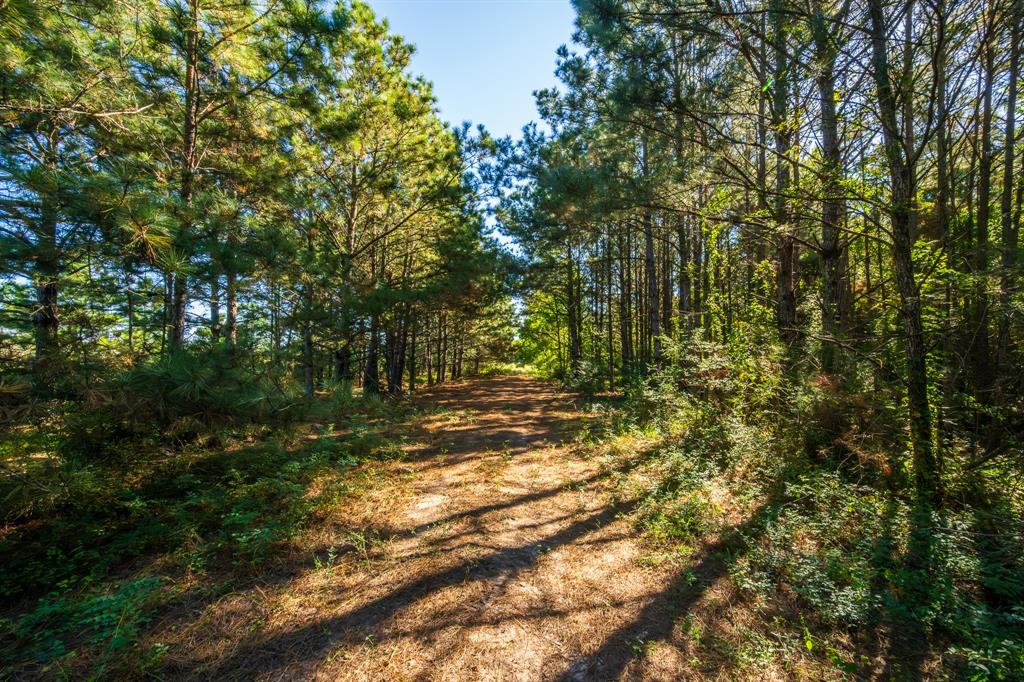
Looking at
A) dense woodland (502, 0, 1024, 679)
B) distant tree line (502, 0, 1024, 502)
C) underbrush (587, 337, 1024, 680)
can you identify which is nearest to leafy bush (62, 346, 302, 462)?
underbrush (587, 337, 1024, 680)

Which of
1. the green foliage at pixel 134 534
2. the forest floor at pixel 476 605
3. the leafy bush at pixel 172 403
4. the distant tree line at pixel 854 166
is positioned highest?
the distant tree line at pixel 854 166

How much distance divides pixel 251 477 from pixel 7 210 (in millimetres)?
3452

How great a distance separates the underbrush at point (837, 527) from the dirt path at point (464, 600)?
69cm

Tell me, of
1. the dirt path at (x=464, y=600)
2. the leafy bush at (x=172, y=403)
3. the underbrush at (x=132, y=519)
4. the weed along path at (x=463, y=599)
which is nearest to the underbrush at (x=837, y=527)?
the weed along path at (x=463, y=599)

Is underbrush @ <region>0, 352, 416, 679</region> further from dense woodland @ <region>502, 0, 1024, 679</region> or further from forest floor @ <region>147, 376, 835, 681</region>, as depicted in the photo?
dense woodland @ <region>502, 0, 1024, 679</region>

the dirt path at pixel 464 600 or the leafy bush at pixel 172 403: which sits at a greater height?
the leafy bush at pixel 172 403

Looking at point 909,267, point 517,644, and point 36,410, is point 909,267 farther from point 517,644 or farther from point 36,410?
point 36,410

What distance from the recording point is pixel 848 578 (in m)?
2.88

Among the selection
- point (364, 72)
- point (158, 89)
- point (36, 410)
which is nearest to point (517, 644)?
point (36, 410)

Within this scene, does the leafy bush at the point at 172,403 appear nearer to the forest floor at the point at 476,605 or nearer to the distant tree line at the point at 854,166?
the forest floor at the point at 476,605

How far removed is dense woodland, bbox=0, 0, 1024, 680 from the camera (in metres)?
2.54

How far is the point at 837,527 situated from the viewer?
3432mm

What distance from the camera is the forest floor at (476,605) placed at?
2.22m

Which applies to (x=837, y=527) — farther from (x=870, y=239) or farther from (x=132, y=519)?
(x=132, y=519)
